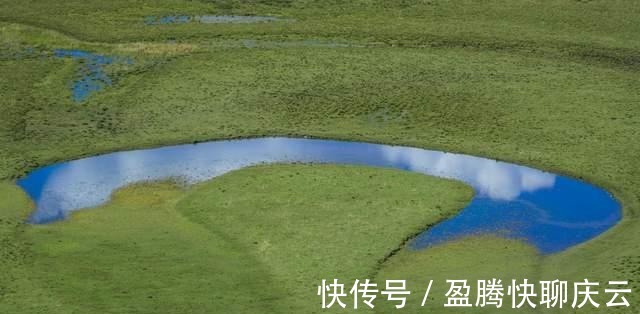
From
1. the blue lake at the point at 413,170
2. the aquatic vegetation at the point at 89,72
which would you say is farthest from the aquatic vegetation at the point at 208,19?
the blue lake at the point at 413,170

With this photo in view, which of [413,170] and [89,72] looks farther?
[89,72]

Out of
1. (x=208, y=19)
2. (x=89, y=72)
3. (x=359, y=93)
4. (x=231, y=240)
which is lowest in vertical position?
(x=231, y=240)

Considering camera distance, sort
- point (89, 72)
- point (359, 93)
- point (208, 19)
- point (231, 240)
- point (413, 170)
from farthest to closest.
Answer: point (208, 19) → point (89, 72) → point (359, 93) → point (413, 170) → point (231, 240)

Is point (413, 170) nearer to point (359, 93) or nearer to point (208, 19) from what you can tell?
point (359, 93)

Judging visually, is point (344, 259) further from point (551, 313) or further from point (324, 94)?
point (324, 94)

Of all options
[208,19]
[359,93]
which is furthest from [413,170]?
[208,19]

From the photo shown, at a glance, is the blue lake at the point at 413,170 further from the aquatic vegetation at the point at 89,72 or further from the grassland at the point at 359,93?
the aquatic vegetation at the point at 89,72

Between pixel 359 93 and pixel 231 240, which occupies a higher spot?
pixel 359 93
